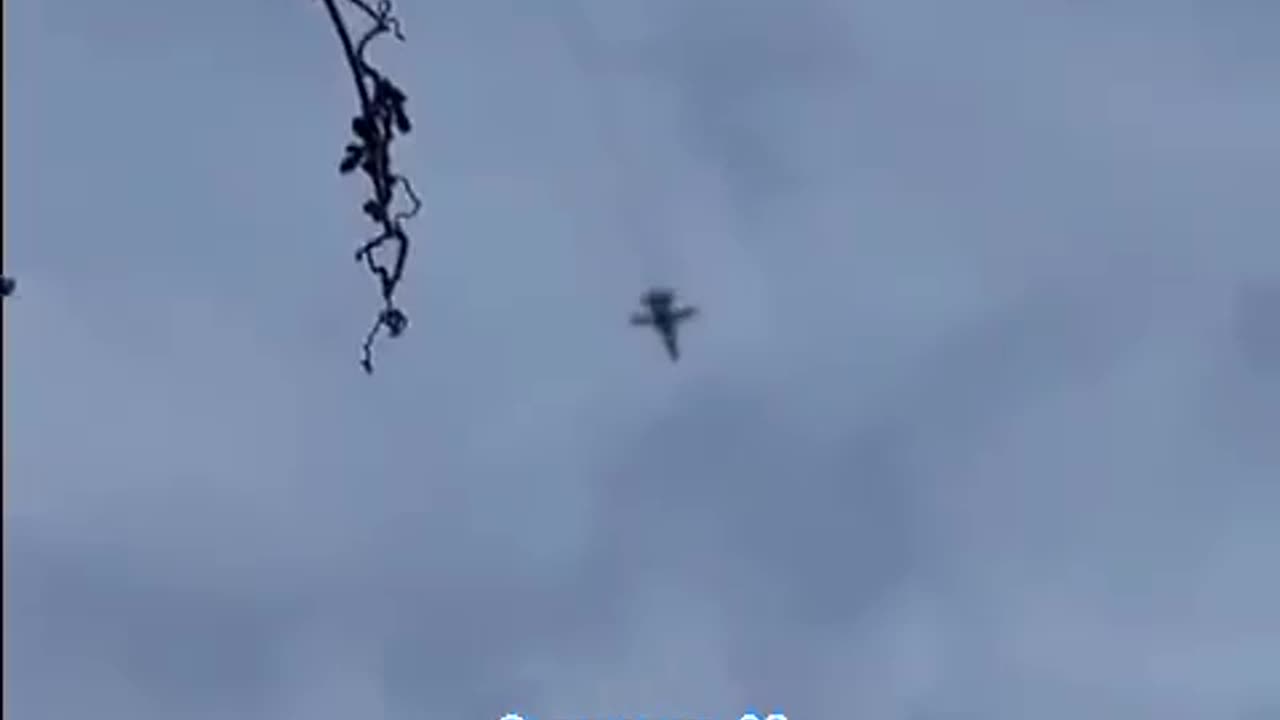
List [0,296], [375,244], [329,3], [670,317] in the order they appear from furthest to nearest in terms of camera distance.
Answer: [670,317] → [0,296] → [375,244] → [329,3]

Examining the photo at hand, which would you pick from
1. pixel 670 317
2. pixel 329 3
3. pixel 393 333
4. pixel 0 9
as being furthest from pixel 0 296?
pixel 670 317

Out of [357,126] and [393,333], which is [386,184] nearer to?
[357,126]

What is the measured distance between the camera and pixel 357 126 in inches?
308

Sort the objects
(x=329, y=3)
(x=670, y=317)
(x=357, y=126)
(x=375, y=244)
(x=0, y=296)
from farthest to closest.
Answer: (x=670, y=317) < (x=0, y=296) < (x=375, y=244) < (x=357, y=126) < (x=329, y=3)

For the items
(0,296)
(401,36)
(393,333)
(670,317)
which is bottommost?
(393,333)

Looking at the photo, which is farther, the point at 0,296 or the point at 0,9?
the point at 0,296

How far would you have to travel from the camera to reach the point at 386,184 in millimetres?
8086

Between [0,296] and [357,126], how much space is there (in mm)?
9148

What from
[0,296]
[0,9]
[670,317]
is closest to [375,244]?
[0,9]

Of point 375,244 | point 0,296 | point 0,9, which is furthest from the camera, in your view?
point 0,296

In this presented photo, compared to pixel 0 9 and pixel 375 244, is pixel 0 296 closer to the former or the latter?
pixel 0 9

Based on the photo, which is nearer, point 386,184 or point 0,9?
point 386,184

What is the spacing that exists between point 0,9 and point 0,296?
6.26m

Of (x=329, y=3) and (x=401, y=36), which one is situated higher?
(x=401, y=36)
